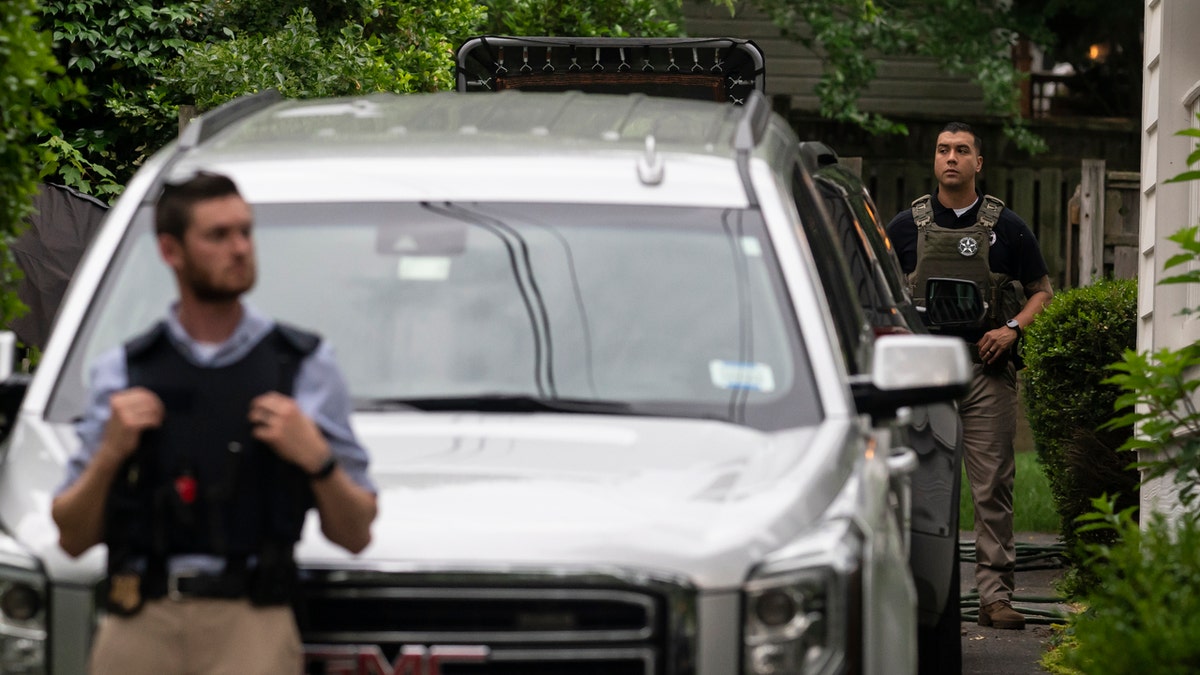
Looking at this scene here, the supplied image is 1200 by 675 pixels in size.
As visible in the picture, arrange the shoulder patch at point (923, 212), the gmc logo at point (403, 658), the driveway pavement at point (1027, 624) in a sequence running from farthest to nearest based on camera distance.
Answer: the shoulder patch at point (923, 212) < the driveway pavement at point (1027, 624) < the gmc logo at point (403, 658)

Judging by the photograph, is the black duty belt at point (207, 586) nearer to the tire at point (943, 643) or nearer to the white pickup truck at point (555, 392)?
the white pickup truck at point (555, 392)

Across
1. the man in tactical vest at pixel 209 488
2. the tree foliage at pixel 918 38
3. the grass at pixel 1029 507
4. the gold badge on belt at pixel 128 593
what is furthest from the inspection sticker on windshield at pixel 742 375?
the tree foliage at pixel 918 38

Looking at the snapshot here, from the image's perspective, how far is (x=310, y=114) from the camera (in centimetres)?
586

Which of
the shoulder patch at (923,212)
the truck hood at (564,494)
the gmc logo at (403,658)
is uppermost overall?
the shoulder patch at (923,212)

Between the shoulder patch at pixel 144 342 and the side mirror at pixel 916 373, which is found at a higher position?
the shoulder patch at pixel 144 342

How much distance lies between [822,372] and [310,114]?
185cm

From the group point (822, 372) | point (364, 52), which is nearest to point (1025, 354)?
point (364, 52)

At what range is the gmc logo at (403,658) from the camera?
396cm

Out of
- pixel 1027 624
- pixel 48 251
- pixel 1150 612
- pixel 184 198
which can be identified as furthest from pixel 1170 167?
pixel 184 198

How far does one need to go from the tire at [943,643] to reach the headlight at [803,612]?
281 centimetres

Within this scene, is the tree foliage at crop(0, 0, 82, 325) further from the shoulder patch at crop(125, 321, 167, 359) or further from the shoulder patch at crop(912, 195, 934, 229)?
the shoulder patch at crop(912, 195, 934, 229)

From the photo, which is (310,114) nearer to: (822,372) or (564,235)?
(564,235)

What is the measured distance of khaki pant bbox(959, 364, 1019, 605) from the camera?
8992 mm

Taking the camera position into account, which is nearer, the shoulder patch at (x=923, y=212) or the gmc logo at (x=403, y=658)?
the gmc logo at (x=403, y=658)
